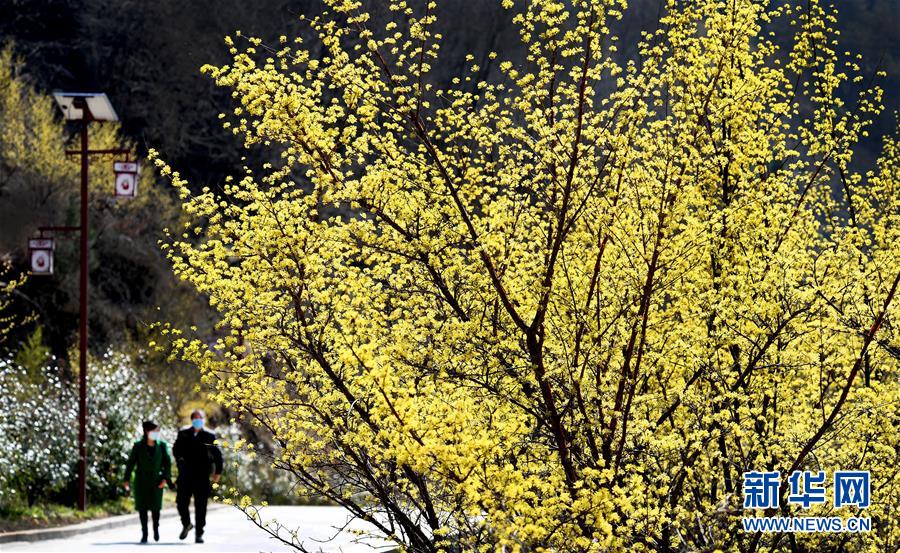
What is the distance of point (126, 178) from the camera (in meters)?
24.0

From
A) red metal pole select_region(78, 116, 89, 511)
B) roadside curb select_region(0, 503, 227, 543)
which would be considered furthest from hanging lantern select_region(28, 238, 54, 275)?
roadside curb select_region(0, 503, 227, 543)

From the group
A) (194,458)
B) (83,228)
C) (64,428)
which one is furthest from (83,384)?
(194,458)

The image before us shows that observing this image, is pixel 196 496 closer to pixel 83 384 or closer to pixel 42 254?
pixel 83 384

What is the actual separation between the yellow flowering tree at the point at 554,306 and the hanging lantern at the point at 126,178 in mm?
15956

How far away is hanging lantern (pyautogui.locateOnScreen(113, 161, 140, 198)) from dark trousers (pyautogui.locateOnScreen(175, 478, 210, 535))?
8.26 m

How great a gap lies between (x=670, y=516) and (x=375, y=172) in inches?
107

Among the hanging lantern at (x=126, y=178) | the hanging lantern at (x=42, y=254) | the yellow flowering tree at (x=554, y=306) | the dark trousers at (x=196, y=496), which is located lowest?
the dark trousers at (x=196, y=496)

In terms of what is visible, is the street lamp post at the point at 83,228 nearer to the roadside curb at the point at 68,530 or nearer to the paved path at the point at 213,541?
the roadside curb at the point at 68,530

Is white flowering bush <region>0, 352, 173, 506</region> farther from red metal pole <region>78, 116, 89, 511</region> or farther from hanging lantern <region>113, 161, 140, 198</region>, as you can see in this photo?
hanging lantern <region>113, 161, 140, 198</region>

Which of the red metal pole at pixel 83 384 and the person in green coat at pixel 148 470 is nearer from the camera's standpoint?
the person in green coat at pixel 148 470

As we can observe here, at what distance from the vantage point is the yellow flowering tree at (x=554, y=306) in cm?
706

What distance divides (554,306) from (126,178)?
58.6 ft

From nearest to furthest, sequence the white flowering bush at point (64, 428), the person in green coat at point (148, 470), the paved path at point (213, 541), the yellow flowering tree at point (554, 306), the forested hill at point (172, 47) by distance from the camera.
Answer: the yellow flowering tree at point (554, 306), the paved path at point (213, 541), the person in green coat at point (148, 470), the white flowering bush at point (64, 428), the forested hill at point (172, 47)

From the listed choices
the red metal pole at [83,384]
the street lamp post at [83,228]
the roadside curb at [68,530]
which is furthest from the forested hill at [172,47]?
the roadside curb at [68,530]
